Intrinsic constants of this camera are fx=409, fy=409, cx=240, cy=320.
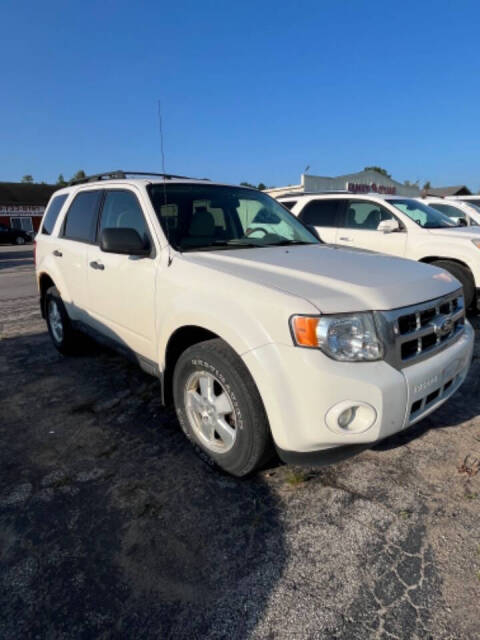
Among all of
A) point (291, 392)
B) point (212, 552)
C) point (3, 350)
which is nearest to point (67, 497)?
point (212, 552)

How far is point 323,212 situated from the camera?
7.18m

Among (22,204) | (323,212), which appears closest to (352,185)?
(323,212)

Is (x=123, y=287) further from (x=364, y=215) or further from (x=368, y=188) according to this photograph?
(x=368, y=188)

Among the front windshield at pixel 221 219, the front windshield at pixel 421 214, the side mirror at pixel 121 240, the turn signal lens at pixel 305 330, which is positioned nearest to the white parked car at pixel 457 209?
the front windshield at pixel 421 214

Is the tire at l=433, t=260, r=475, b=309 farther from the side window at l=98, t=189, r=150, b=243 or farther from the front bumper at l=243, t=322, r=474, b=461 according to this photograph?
the side window at l=98, t=189, r=150, b=243

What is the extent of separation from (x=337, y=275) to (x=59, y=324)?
365 centimetres

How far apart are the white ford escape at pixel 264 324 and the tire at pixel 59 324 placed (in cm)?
104

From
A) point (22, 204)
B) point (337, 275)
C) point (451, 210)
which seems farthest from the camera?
point (22, 204)

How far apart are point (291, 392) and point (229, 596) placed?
900 millimetres

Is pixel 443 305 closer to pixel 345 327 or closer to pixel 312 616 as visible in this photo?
pixel 345 327

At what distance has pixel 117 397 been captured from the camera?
368 centimetres

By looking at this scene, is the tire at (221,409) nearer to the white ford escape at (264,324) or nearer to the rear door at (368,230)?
the white ford escape at (264,324)

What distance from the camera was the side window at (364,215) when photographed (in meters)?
6.66

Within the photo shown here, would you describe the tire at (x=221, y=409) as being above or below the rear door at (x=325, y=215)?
below
